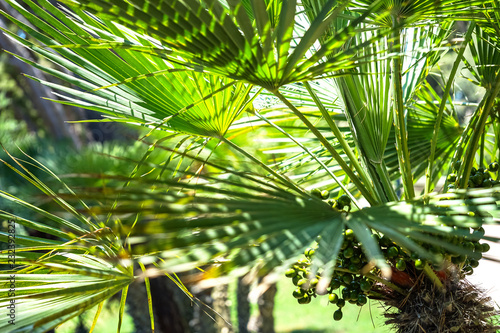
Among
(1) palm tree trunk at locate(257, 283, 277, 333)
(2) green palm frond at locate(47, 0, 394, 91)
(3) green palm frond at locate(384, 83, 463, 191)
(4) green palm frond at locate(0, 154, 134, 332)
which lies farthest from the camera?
(1) palm tree trunk at locate(257, 283, 277, 333)

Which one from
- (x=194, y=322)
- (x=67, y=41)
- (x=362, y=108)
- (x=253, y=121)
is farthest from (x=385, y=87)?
(x=194, y=322)

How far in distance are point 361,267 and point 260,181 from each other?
0.31 meters

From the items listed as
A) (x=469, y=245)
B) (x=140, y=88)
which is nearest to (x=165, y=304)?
(x=140, y=88)

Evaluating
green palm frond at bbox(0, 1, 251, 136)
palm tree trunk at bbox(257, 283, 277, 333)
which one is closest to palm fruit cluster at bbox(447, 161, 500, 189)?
green palm frond at bbox(0, 1, 251, 136)

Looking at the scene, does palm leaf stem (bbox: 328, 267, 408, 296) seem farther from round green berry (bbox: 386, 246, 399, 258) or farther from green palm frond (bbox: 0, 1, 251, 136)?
green palm frond (bbox: 0, 1, 251, 136)

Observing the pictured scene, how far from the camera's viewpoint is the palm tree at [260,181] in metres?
0.59

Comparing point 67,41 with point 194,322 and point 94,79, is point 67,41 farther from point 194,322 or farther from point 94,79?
point 194,322

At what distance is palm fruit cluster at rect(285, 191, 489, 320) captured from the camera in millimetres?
852

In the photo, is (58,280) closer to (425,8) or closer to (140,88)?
(140,88)

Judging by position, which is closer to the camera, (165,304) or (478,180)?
(478,180)

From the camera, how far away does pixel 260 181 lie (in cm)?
69

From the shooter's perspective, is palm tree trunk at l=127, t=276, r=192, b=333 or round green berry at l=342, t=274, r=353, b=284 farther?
palm tree trunk at l=127, t=276, r=192, b=333

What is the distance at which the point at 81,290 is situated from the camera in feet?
2.83

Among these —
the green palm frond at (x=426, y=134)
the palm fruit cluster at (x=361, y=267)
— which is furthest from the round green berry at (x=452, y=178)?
the green palm frond at (x=426, y=134)
